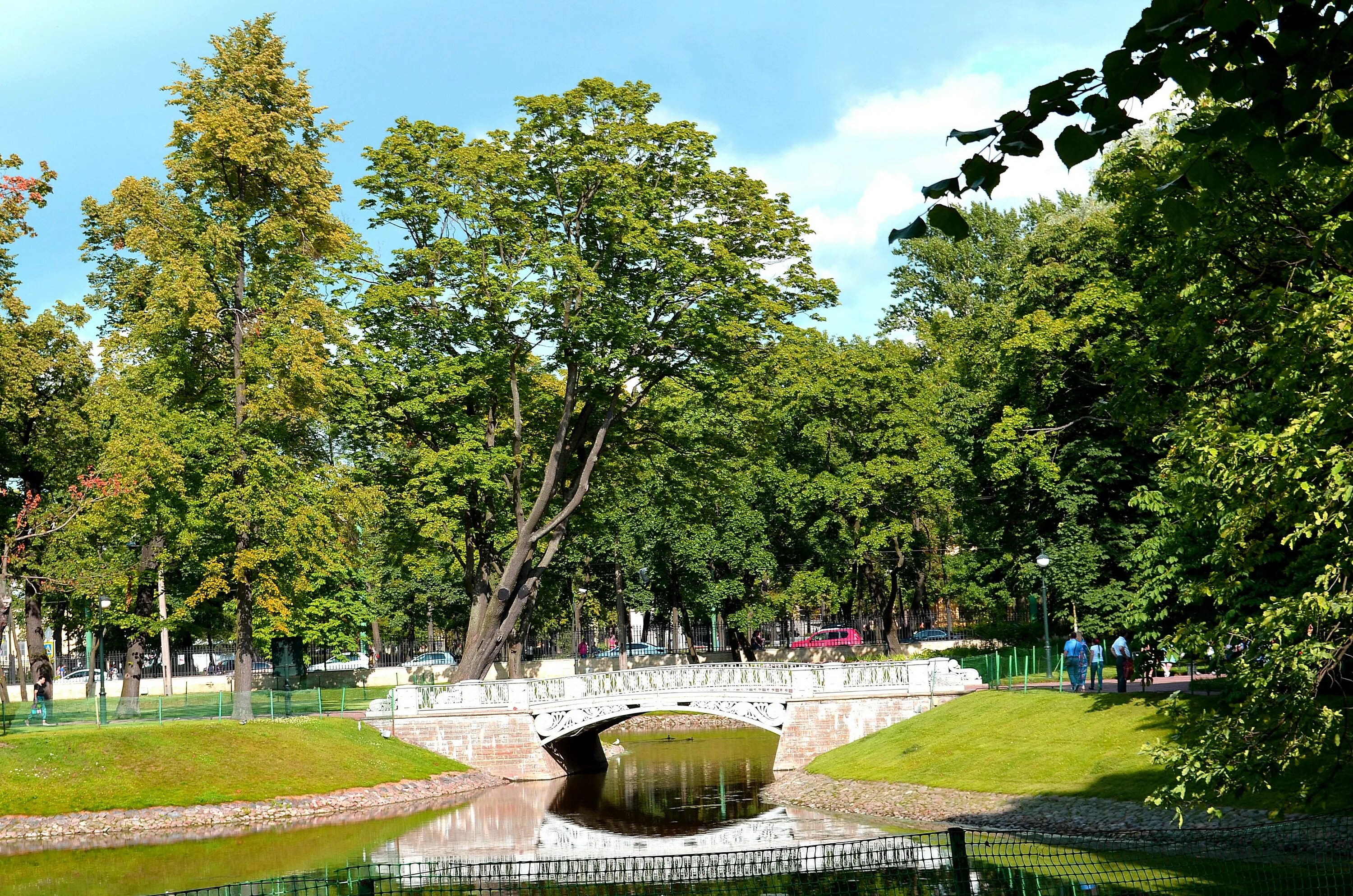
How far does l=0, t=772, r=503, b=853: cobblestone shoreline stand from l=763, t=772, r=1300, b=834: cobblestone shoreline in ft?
33.2

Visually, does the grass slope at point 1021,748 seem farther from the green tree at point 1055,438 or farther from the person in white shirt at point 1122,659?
the green tree at point 1055,438

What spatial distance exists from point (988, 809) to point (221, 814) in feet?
58.5

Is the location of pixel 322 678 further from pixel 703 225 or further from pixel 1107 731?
pixel 1107 731

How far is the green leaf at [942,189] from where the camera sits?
5145 millimetres

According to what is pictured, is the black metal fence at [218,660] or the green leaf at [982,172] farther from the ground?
the green leaf at [982,172]

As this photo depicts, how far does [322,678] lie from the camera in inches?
2260

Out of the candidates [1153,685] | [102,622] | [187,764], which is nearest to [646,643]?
[102,622]

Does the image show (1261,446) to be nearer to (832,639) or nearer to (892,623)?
(892,623)

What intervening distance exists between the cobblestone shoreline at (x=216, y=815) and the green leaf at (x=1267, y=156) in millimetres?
28168

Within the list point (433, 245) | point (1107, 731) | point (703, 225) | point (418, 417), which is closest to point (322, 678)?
point (418, 417)

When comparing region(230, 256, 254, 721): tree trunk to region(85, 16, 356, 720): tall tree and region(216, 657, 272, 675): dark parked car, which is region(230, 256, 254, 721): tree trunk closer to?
region(85, 16, 356, 720): tall tree

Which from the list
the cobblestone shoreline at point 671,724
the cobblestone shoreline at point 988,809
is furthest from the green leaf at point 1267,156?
the cobblestone shoreline at point 671,724

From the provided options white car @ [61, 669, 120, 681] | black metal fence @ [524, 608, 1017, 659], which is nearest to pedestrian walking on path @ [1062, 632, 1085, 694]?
black metal fence @ [524, 608, 1017, 659]

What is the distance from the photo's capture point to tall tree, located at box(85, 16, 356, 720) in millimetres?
35344
